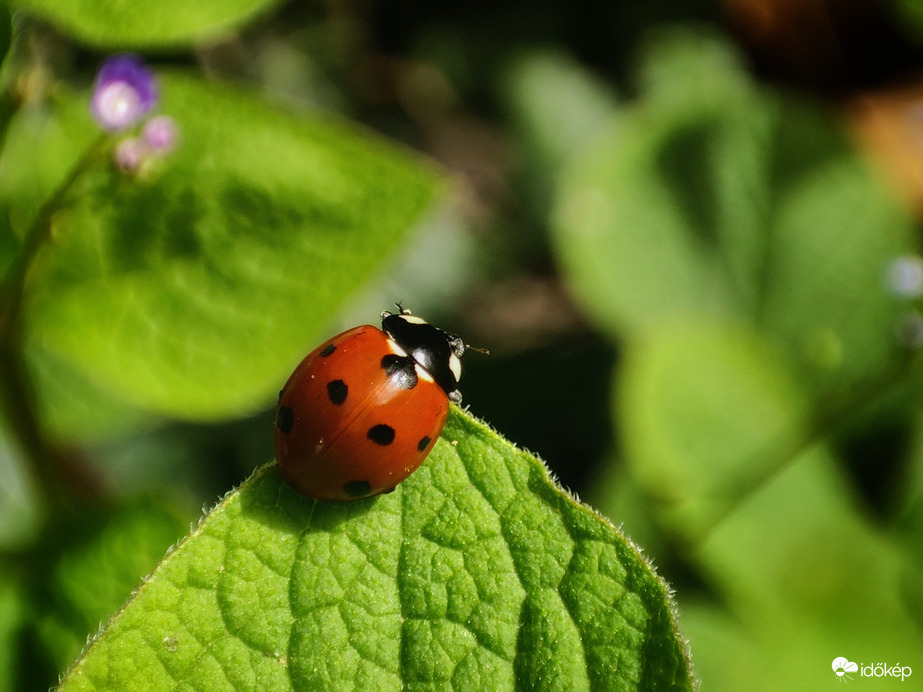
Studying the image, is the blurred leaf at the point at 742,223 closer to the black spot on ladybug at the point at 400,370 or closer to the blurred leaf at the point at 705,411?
the blurred leaf at the point at 705,411

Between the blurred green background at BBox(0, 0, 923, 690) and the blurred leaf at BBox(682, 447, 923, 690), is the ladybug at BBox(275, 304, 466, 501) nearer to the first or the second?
the blurred green background at BBox(0, 0, 923, 690)

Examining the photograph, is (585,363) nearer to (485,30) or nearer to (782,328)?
(782,328)

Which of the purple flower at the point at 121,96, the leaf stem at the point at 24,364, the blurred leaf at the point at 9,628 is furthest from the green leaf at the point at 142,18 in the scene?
the blurred leaf at the point at 9,628

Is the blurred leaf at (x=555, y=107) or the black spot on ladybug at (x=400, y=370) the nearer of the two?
the black spot on ladybug at (x=400, y=370)

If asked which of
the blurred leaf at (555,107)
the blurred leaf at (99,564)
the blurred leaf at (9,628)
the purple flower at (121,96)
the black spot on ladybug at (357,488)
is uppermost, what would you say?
the blurred leaf at (555,107)

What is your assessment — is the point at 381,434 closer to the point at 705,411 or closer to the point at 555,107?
the point at 705,411

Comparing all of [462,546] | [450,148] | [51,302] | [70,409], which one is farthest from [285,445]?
[450,148]
